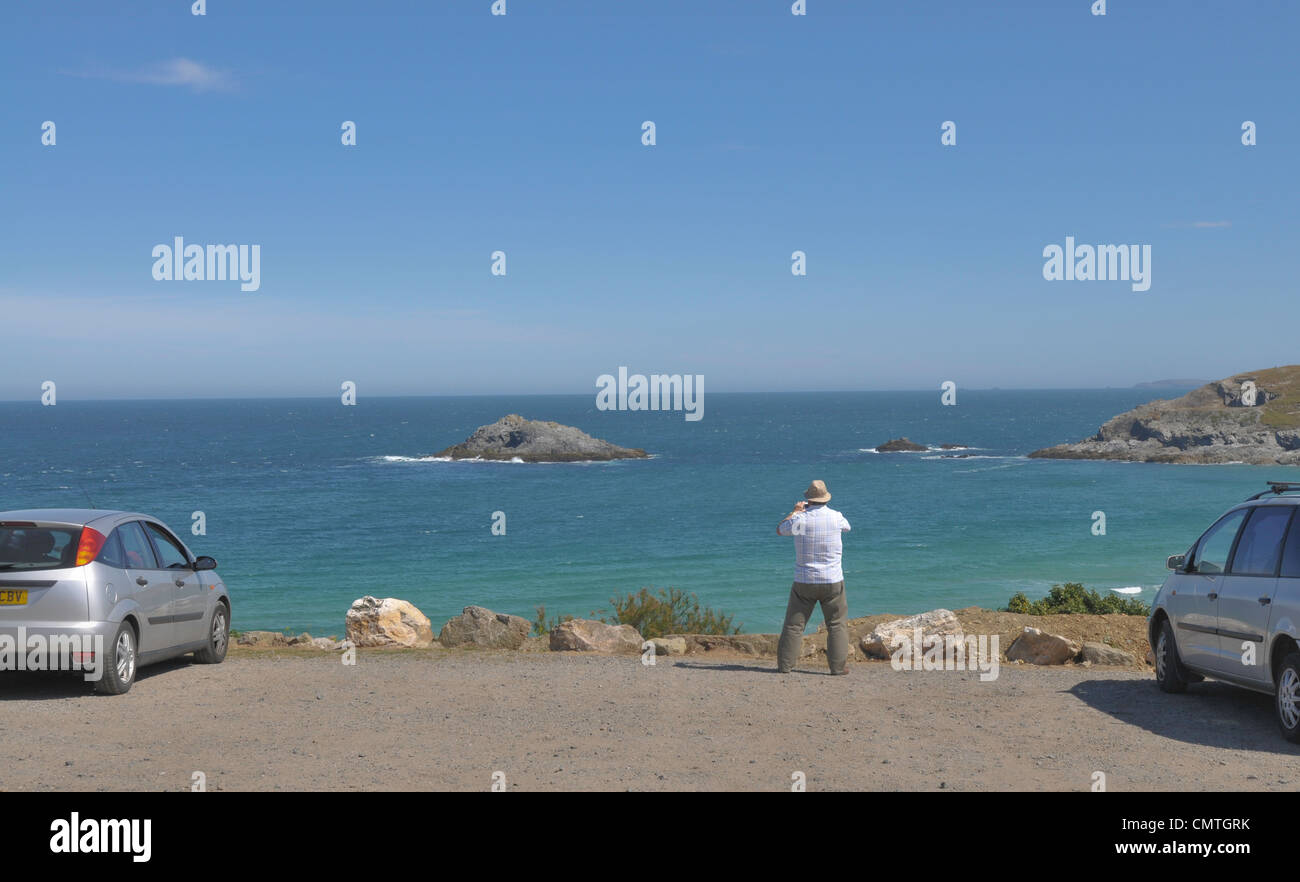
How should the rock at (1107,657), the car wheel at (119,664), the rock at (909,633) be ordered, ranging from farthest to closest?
the rock at (909,633) < the rock at (1107,657) < the car wheel at (119,664)

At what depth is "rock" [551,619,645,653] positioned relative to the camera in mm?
13656

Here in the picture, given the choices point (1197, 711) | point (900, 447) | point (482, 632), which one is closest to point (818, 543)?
point (1197, 711)

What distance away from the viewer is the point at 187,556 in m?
11.9

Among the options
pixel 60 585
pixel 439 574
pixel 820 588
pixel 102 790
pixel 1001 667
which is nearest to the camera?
pixel 102 790

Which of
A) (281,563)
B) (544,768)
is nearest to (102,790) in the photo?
(544,768)

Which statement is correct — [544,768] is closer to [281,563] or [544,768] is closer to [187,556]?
[187,556]

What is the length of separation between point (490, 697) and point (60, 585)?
3.98 m

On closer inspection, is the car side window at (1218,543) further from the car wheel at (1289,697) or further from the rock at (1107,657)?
the rock at (1107,657)

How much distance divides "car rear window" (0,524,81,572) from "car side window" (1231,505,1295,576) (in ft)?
34.0

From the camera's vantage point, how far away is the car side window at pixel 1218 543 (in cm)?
955

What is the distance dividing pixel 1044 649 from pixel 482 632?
7.31 m

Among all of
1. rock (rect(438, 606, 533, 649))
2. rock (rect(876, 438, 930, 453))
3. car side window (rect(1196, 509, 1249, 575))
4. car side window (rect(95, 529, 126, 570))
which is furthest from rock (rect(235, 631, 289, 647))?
rock (rect(876, 438, 930, 453))

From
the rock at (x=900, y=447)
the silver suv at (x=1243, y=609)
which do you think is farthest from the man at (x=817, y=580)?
the rock at (x=900, y=447)

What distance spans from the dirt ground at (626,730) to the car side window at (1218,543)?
126 centimetres
